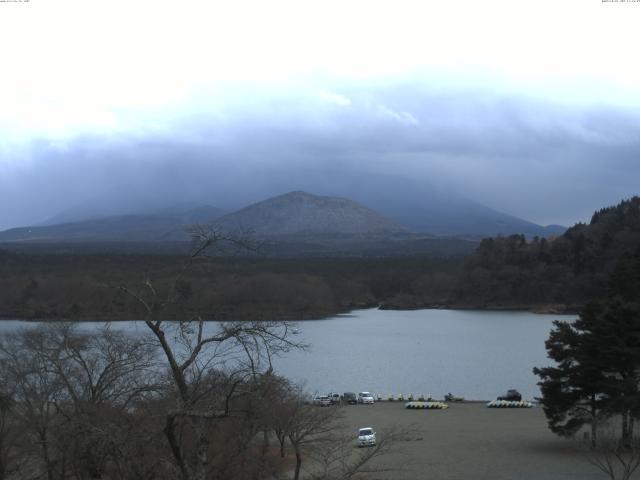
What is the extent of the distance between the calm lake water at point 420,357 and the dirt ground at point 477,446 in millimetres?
4342

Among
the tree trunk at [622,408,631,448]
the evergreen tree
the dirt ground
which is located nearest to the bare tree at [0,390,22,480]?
the dirt ground

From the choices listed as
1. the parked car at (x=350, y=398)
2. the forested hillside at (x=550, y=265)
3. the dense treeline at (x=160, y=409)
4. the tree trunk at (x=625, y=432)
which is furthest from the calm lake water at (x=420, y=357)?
the forested hillside at (x=550, y=265)

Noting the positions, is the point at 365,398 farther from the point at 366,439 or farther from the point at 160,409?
the point at 160,409

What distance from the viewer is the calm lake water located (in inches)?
1414

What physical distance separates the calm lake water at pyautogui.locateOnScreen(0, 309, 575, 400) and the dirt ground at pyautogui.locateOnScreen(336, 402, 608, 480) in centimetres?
434

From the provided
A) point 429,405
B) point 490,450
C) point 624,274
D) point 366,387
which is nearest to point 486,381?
point 366,387

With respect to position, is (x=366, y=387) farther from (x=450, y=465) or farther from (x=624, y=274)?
(x=450, y=465)

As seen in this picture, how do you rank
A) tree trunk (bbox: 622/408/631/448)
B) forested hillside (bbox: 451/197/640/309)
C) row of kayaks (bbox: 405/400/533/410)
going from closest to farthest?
1. tree trunk (bbox: 622/408/631/448)
2. row of kayaks (bbox: 405/400/533/410)
3. forested hillside (bbox: 451/197/640/309)

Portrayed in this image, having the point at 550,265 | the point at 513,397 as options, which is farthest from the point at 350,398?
the point at 550,265

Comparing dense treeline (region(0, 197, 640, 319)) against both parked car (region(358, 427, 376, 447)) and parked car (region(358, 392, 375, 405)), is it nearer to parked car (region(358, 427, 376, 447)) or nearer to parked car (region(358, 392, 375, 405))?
parked car (region(358, 392, 375, 405))

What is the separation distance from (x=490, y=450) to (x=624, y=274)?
9.47 metres

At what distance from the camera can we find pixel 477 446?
2170cm

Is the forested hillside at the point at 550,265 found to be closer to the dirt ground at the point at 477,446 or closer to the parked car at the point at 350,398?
the parked car at the point at 350,398

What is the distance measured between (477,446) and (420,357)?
24.4 meters
